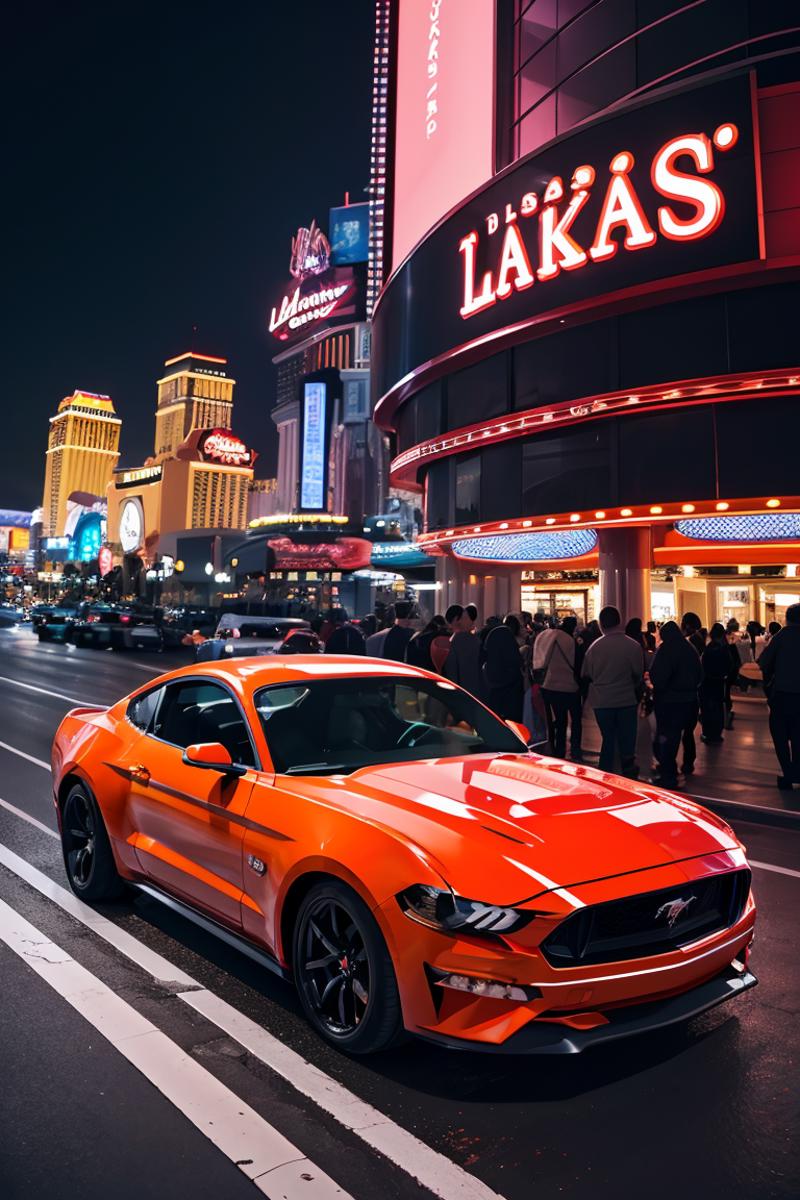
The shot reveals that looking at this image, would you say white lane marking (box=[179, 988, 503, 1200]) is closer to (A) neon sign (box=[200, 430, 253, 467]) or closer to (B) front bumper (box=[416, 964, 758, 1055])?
(B) front bumper (box=[416, 964, 758, 1055])

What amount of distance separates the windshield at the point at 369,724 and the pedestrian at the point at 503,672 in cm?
491

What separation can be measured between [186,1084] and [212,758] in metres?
1.29

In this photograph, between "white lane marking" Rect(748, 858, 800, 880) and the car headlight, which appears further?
"white lane marking" Rect(748, 858, 800, 880)

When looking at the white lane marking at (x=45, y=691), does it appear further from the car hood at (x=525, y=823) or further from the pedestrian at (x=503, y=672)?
the car hood at (x=525, y=823)

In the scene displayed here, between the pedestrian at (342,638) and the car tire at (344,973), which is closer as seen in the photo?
the car tire at (344,973)

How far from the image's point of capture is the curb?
733 cm

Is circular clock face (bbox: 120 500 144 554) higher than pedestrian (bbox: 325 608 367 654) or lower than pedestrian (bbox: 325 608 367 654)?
higher

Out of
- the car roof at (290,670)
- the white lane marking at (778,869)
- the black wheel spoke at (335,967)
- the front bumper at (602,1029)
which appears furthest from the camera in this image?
the white lane marking at (778,869)

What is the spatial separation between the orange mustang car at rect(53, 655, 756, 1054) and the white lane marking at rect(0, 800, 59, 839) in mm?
2032

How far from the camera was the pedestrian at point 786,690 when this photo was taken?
8.47 meters

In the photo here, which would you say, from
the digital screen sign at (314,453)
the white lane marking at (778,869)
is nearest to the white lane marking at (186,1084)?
the white lane marking at (778,869)

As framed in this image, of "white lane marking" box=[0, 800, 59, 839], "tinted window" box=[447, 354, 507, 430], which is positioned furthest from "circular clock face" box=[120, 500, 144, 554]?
"white lane marking" box=[0, 800, 59, 839]

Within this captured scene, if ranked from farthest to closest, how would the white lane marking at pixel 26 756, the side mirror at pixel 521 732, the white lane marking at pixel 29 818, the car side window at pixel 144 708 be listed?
the white lane marking at pixel 26 756, the white lane marking at pixel 29 818, the car side window at pixel 144 708, the side mirror at pixel 521 732

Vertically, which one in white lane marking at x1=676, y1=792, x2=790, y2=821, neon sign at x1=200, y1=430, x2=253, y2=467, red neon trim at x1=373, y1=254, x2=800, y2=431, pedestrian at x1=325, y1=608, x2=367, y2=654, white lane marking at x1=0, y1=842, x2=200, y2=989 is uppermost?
neon sign at x1=200, y1=430, x2=253, y2=467
